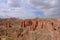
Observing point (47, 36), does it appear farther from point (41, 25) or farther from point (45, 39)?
point (41, 25)

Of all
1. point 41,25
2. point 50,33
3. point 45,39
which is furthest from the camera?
point 41,25

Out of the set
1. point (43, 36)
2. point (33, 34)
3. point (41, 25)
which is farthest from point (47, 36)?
point (41, 25)

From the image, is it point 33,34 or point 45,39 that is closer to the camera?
point 45,39

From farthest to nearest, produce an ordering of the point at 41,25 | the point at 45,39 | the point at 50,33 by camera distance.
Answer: the point at 41,25
the point at 50,33
the point at 45,39

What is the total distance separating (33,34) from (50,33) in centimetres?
761

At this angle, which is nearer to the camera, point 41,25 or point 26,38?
point 26,38

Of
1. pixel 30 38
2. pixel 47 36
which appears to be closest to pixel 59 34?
pixel 47 36

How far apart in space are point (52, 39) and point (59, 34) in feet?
21.5

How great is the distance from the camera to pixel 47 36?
6738cm

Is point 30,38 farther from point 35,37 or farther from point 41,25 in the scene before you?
point 41,25

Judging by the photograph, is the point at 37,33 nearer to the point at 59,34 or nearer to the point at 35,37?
the point at 35,37

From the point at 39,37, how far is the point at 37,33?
127 inches

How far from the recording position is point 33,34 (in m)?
71.5

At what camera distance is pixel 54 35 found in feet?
233
